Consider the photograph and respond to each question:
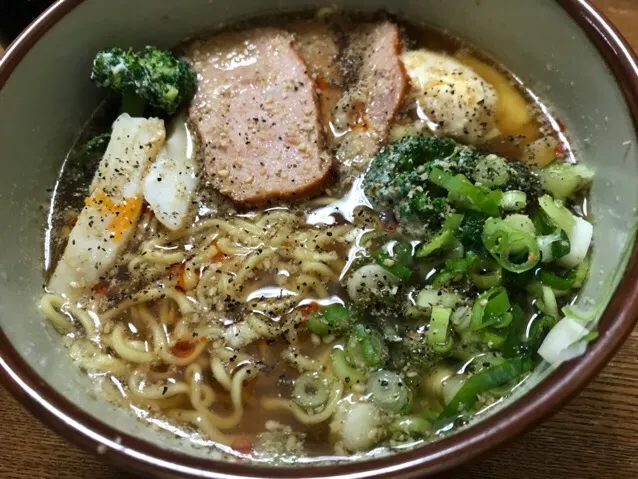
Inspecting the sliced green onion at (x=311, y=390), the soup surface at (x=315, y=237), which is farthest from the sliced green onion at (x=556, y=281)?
the sliced green onion at (x=311, y=390)

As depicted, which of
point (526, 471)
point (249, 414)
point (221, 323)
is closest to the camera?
point (526, 471)

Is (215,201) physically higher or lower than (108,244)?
higher

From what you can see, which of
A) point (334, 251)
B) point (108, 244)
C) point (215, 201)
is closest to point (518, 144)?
point (334, 251)

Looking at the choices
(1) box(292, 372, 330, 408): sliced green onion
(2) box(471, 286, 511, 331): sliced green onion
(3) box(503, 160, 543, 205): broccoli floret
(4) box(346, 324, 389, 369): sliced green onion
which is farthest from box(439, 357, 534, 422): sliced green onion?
(3) box(503, 160, 543, 205): broccoli floret

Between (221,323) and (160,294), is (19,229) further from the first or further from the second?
(221,323)

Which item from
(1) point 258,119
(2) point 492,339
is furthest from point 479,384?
(1) point 258,119

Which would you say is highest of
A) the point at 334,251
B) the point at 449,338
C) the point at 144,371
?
the point at 449,338

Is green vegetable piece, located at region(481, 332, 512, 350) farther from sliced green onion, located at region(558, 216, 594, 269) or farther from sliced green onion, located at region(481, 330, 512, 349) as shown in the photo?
sliced green onion, located at region(558, 216, 594, 269)
